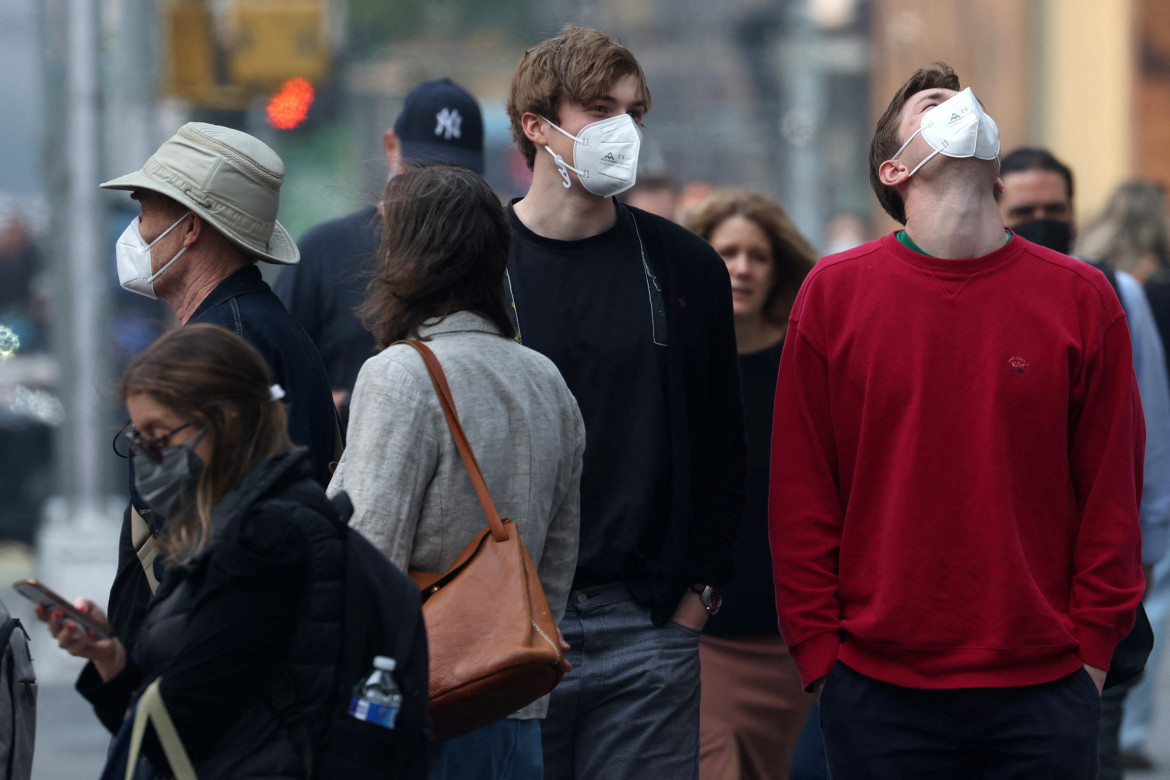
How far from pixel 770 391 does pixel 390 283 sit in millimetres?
1892

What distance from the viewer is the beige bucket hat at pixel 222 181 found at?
3.42 metres

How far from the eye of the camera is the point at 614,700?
138 inches

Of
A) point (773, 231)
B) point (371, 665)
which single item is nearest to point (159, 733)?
point (371, 665)

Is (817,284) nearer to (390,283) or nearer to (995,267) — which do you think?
(995,267)

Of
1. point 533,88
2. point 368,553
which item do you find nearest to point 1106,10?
point 533,88

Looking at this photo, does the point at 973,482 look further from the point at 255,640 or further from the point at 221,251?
the point at 221,251

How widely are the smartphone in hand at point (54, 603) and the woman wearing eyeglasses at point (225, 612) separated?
1cm

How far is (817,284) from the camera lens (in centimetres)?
328

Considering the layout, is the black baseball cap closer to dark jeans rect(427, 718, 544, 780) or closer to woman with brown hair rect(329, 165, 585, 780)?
woman with brown hair rect(329, 165, 585, 780)

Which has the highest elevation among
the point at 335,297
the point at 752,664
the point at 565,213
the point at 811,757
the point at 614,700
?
the point at 565,213

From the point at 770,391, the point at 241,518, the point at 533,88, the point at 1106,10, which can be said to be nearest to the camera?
the point at 241,518

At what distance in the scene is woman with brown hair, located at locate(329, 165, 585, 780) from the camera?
9.52 feet

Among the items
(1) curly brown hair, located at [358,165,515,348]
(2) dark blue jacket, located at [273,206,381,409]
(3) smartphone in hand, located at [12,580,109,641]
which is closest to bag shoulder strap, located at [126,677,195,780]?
(3) smartphone in hand, located at [12,580,109,641]

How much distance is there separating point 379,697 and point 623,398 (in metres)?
1.19
